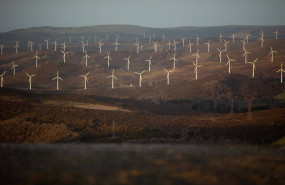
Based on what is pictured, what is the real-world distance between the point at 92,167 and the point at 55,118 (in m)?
49.8

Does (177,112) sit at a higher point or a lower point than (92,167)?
lower

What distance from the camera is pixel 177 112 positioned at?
101 metres

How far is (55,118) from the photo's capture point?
73.8 metres

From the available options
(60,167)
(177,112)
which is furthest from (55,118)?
(60,167)

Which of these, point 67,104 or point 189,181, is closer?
point 189,181

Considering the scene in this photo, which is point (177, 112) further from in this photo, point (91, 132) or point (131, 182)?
point (131, 182)

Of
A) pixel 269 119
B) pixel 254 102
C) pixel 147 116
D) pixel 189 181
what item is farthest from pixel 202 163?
pixel 254 102

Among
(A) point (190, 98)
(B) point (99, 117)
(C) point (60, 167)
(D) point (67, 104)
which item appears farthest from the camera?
(A) point (190, 98)

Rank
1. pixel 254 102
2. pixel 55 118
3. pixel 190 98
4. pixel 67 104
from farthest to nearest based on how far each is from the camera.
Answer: pixel 190 98 < pixel 254 102 < pixel 67 104 < pixel 55 118

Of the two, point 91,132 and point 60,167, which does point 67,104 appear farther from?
point 60,167

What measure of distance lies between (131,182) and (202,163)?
6003mm

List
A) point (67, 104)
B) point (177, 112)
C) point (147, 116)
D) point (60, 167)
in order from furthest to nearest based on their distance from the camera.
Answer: point (177, 112)
point (67, 104)
point (147, 116)
point (60, 167)

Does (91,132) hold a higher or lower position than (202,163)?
lower

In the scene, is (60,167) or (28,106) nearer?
(60,167)
